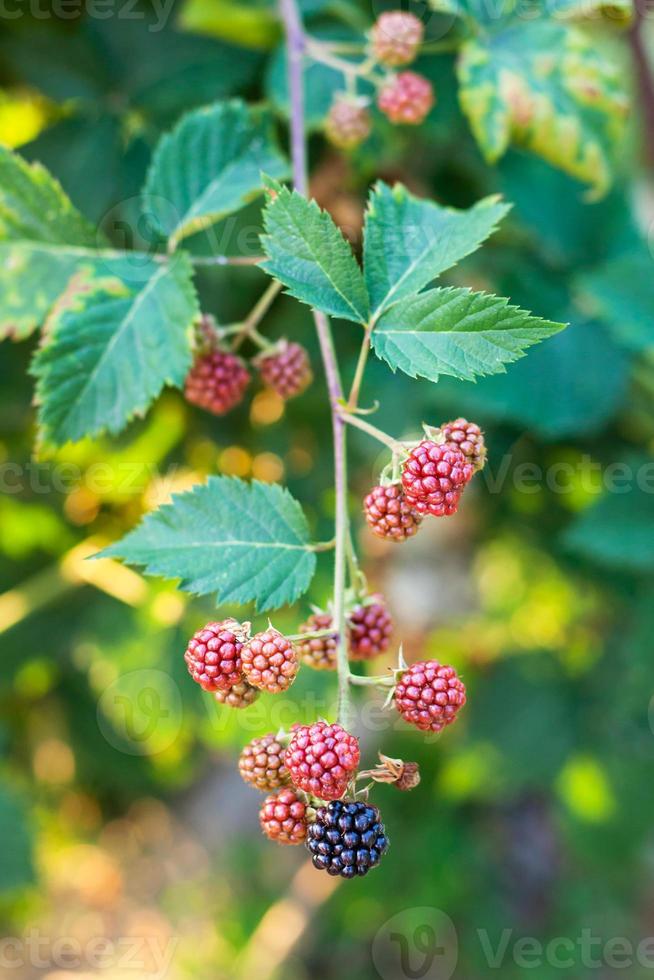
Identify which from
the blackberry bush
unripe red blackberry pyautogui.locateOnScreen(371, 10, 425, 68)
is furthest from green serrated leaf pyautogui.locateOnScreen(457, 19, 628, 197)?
unripe red blackberry pyautogui.locateOnScreen(371, 10, 425, 68)

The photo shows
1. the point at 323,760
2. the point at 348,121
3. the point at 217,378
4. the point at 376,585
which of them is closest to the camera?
the point at 323,760

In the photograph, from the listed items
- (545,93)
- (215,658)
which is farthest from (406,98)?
(215,658)

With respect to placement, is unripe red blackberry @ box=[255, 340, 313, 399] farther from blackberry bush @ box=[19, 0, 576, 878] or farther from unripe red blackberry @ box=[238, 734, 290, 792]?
unripe red blackberry @ box=[238, 734, 290, 792]

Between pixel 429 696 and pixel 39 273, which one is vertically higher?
pixel 39 273

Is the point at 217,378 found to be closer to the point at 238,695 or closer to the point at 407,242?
the point at 407,242

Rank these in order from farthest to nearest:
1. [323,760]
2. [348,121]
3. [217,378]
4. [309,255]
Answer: [348,121] < [217,378] < [309,255] < [323,760]

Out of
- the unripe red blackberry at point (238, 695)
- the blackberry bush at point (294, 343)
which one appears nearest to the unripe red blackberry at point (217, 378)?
the blackberry bush at point (294, 343)

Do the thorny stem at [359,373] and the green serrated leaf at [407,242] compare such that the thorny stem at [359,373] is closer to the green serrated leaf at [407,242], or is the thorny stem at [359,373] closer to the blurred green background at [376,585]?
the green serrated leaf at [407,242]
